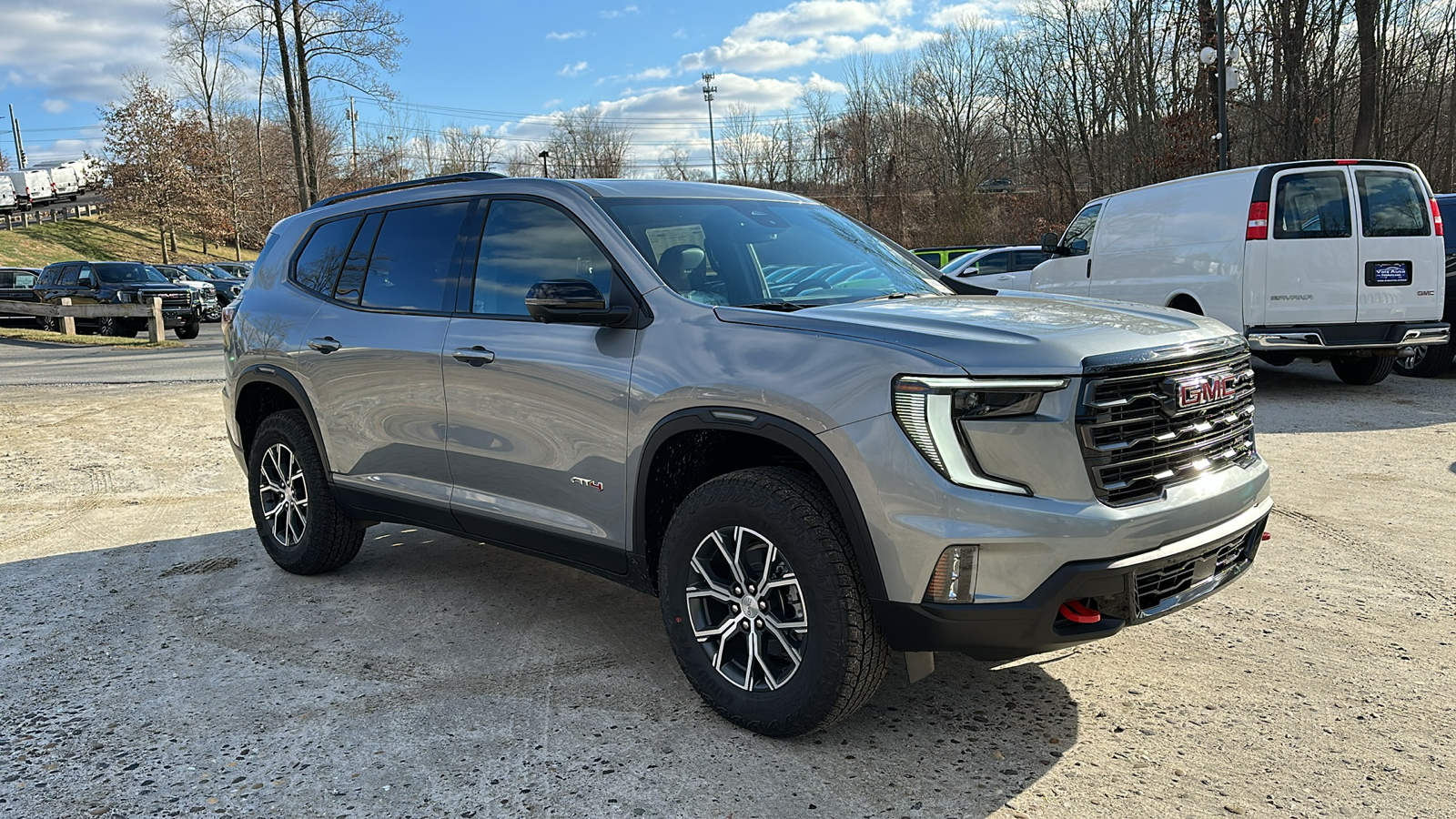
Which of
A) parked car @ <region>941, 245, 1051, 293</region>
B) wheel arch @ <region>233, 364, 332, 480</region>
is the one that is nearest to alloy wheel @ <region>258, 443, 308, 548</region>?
wheel arch @ <region>233, 364, 332, 480</region>

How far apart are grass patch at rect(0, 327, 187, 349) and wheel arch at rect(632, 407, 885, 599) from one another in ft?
73.2

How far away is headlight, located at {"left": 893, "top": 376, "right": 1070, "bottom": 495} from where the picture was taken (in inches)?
112

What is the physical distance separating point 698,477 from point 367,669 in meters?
1.57

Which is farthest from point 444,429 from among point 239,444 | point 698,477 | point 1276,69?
point 1276,69

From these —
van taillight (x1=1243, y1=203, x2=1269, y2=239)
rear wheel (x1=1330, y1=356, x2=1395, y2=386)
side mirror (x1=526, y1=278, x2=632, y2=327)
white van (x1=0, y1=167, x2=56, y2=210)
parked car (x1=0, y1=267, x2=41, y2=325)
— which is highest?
white van (x1=0, y1=167, x2=56, y2=210)

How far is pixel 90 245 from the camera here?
5928cm

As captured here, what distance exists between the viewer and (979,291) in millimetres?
4359

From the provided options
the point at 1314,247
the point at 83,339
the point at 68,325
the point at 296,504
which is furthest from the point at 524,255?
the point at 68,325

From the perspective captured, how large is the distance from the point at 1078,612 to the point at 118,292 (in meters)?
27.7

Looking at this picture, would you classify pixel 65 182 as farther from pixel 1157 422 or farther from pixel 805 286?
pixel 1157 422

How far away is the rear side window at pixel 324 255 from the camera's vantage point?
5117 mm

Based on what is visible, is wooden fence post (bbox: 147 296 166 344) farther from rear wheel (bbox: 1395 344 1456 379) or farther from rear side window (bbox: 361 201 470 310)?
rear wheel (bbox: 1395 344 1456 379)

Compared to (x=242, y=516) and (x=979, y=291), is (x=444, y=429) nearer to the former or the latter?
(x=979, y=291)

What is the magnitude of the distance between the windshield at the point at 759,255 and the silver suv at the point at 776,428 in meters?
0.02
